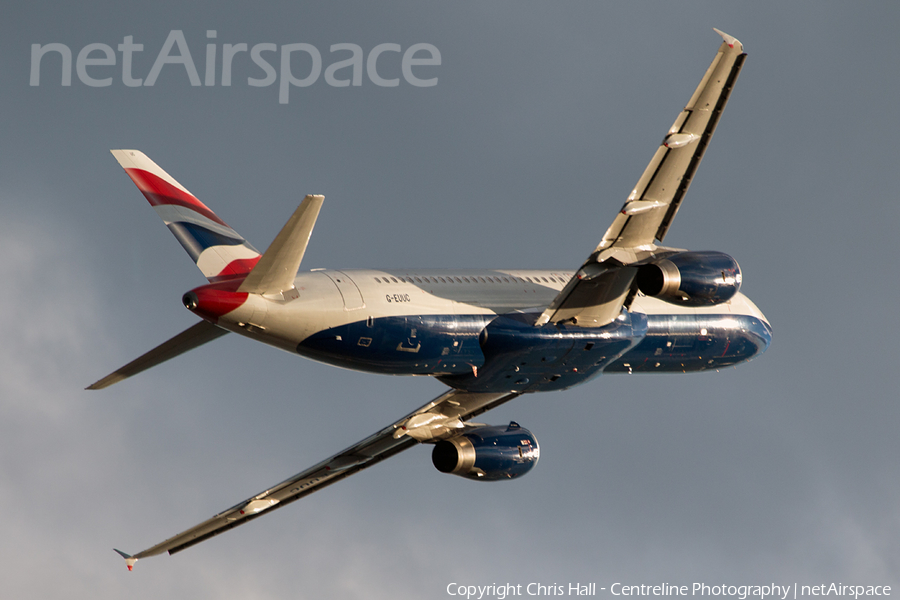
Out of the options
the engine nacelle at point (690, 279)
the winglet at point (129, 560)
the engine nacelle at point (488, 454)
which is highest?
the engine nacelle at point (690, 279)

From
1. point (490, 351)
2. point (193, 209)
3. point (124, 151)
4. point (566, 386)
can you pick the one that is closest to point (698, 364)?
Answer: point (566, 386)

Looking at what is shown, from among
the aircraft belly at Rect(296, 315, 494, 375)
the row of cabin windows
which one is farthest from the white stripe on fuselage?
the aircraft belly at Rect(296, 315, 494, 375)

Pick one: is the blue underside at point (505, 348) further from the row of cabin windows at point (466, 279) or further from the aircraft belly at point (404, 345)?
the row of cabin windows at point (466, 279)

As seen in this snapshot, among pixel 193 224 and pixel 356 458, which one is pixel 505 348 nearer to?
pixel 193 224

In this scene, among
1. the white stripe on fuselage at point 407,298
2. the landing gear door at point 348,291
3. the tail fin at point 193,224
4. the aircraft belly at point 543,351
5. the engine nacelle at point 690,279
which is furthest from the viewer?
the aircraft belly at point 543,351

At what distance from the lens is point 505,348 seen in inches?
1339

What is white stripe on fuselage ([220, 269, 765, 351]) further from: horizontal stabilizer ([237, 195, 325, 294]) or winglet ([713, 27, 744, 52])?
winglet ([713, 27, 744, 52])

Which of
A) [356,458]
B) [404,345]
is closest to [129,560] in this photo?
[356,458]

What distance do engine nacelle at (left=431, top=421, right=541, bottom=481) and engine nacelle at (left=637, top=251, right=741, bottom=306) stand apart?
9.66 metres

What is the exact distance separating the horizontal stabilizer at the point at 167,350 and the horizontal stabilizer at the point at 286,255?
2.89 m

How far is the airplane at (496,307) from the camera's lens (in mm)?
30656

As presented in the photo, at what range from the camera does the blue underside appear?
107ft

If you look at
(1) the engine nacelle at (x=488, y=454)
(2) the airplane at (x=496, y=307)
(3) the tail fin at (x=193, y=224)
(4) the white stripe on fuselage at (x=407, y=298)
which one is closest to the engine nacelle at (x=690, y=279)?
(2) the airplane at (x=496, y=307)

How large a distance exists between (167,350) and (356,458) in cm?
1099
